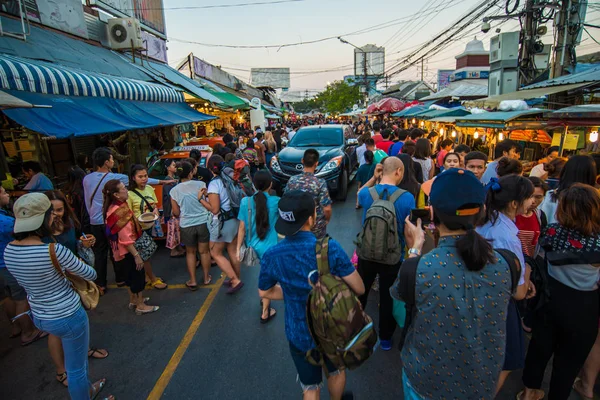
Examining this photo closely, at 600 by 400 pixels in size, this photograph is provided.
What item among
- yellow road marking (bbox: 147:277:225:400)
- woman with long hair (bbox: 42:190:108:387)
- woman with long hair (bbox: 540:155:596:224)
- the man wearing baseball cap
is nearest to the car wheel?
yellow road marking (bbox: 147:277:225:400)

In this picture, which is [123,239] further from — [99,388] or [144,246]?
[99,388]

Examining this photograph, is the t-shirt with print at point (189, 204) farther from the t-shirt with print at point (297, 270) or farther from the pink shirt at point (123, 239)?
the t-shirt with print at point (297, 270)

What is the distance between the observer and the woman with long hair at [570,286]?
6.83 ft

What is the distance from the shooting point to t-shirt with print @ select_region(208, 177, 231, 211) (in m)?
4.04

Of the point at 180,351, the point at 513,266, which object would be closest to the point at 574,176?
the point at 513,266

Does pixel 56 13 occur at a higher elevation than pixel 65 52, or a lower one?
higher

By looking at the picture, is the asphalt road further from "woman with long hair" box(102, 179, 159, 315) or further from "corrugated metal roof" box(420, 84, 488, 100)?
"corrugated metal roof" box(420, 84, 488, 100)

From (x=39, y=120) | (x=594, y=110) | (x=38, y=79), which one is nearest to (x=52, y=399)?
(x=39, y=120)

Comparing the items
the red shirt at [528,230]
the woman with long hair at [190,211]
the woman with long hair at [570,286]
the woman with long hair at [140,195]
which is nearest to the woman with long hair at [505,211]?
the woman with long hair at [570,286]

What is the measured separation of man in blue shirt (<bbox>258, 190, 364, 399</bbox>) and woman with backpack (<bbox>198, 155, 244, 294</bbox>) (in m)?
2.14

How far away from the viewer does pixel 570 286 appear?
2199 millimetres

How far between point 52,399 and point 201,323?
1.45m

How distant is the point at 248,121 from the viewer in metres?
24.5

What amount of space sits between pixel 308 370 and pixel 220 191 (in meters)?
2.59
